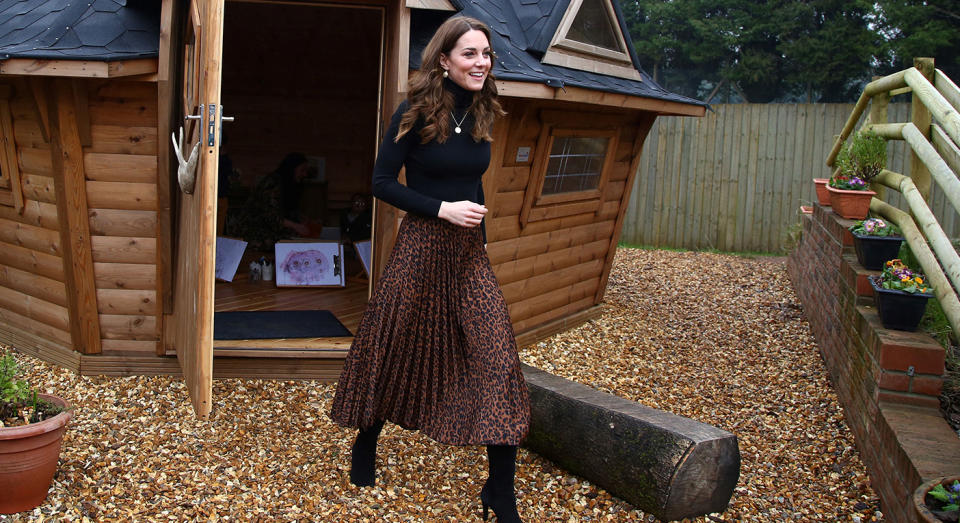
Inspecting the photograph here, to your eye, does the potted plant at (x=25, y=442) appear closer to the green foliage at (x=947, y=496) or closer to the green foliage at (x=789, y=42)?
the green foliage at (x=947, y=496)

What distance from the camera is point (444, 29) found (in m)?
3.12

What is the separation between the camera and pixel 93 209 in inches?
199

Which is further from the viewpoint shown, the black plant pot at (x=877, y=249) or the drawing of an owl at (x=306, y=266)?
the drawing of an owl at (x=306, y=266)

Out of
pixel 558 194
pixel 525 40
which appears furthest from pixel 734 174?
pixel 525 40

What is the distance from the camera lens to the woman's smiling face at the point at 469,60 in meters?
3.10

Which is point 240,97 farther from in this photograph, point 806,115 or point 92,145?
point 806,115

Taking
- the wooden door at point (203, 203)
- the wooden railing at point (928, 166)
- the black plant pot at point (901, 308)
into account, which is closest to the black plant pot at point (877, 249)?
the wooden railing at point (928, 166)

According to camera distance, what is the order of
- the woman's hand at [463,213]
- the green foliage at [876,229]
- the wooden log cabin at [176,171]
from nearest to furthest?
the woman's hand at [463,213]
the wooden log cabin at [176,171]
the green foliage at [876,229]

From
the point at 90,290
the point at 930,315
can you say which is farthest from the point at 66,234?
the point at 930,315

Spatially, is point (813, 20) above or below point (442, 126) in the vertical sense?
above

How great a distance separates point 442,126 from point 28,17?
351cm

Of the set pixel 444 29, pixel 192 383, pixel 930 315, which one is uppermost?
pixel 444 29

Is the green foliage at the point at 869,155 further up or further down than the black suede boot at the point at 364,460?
further up

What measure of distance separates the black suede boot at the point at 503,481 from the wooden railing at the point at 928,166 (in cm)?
188
